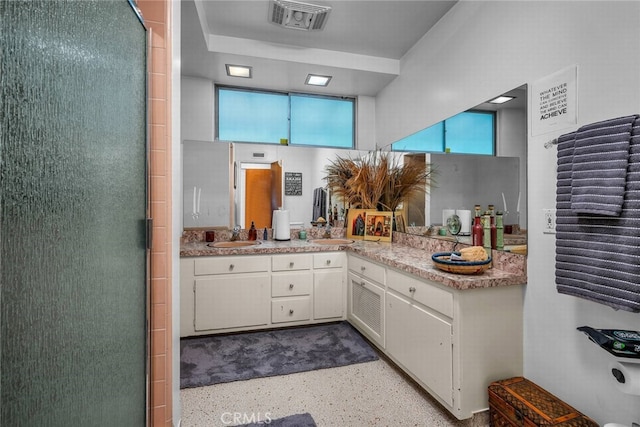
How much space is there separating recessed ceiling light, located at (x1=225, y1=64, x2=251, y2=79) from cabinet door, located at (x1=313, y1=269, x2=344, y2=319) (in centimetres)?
211

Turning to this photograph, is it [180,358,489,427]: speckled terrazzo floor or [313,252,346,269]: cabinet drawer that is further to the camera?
[313,252,346,269]: cabinet drawer

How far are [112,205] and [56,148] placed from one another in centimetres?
35

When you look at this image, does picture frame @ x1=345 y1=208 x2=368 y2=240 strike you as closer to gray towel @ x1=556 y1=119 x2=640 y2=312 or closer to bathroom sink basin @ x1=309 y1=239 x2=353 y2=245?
bathroom sink basin @ x1=309 y1=239 x2=353 y2=245

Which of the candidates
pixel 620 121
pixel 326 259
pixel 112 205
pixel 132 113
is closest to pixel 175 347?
pixel 112 205

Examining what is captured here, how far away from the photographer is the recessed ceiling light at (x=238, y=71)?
315 centimetres

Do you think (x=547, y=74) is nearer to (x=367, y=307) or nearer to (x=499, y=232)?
(x=499, y=232)

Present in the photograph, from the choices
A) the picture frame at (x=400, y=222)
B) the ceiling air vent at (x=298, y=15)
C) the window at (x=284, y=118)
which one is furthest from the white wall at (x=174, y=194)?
the picture frame at (x=400, y=222)

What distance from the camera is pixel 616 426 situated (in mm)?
1208

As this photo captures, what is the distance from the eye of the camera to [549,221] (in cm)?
168

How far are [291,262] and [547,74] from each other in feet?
7.45

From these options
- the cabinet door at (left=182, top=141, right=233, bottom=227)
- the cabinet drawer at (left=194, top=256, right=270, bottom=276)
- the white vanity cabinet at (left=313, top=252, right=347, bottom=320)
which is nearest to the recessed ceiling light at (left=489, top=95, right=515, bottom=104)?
the white vanity cabinet at (left=313, top=252, right=347, bottom=320)

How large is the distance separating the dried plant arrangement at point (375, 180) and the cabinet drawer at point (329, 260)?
69 cm

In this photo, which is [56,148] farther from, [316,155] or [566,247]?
[316,155]

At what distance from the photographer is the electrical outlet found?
5.42 ft
